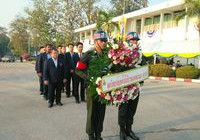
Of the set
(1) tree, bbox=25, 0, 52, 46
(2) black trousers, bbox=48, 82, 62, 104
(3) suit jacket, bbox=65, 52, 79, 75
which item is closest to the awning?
(3) suit jacket, bbox=65, 52, 79, 75

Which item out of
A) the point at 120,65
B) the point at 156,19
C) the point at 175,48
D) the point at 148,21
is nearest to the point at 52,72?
the point at 120,65

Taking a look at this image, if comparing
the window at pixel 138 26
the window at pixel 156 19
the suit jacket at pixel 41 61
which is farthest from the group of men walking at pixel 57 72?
the window at pixel 138 26

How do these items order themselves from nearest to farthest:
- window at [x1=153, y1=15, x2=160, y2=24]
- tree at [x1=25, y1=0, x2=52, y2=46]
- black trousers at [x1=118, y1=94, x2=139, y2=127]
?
black trousers at [x1=118, y1=94, x2=139, y2=127], window at [x1=153, y1=15, x2=160, y2=24], tree at [x1=25, y1=0, x2=52, y2=46]

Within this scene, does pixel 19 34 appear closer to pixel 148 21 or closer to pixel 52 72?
pixel 148 21

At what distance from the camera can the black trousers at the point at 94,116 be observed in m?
4.90

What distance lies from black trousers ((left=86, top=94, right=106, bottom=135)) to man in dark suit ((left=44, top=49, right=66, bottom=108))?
3637 mm

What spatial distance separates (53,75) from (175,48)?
50.8ft

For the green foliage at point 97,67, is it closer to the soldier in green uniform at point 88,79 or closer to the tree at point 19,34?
the soldier in green uniform at point 88,79

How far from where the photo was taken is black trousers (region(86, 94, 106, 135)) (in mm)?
4898

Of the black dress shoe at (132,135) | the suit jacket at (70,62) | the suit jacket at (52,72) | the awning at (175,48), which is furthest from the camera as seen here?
the awning at (175,48)

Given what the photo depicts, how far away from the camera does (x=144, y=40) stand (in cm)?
2880

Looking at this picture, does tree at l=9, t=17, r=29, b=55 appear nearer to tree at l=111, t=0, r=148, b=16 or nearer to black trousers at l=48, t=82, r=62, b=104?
tree at l=111, t=0, r=148, b=16

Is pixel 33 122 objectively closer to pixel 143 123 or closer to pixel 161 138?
pixel 143 123

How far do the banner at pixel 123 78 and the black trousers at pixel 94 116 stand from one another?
0.40 m
